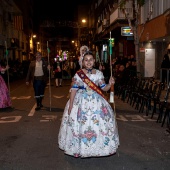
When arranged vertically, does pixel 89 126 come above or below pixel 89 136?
A: above

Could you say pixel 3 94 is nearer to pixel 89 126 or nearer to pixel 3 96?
pixel 3 96

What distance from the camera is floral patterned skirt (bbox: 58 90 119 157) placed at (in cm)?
520

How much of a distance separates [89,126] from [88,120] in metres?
0.10

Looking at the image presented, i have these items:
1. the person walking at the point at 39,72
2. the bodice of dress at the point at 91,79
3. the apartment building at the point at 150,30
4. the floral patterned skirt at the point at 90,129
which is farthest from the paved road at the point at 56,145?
the apartment building at the point at 150,30

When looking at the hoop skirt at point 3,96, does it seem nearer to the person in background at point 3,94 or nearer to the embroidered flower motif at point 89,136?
the person in background at point 3,94

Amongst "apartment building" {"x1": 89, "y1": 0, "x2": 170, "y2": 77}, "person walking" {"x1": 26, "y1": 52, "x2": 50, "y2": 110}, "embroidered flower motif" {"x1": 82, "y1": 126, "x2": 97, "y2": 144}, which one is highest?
"apartment building" {"x1": 89, "y1": 0, "x2": 170, "y2": 77}

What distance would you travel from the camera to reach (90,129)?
5207mm

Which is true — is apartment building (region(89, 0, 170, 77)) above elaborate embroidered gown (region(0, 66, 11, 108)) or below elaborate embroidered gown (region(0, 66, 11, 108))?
above

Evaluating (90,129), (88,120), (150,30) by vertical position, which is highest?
(150,30)

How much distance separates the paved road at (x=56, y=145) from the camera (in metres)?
5.28

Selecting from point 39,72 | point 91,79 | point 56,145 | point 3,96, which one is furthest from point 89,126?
point 3,96

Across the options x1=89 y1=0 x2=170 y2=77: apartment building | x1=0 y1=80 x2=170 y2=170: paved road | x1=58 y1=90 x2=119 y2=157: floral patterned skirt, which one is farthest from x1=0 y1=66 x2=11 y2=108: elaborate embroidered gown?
x1=89 y1=0 x2=170 y2=77: apartment building

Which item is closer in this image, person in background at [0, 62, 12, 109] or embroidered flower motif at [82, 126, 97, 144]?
embroidered flower motif at [82, 126, 97, 144]

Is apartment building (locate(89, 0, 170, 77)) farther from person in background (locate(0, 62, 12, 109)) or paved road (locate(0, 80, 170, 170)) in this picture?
paved road (locate(0, 80, 170, 170))
